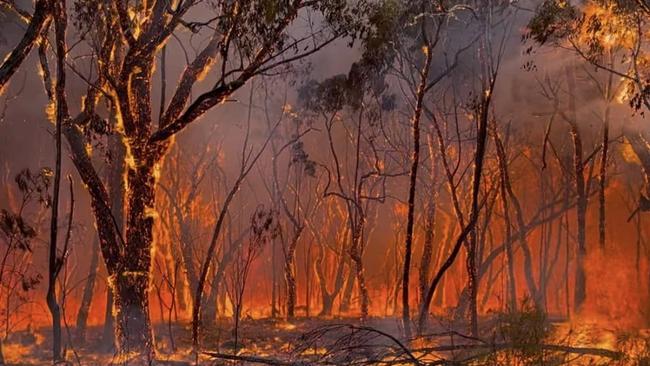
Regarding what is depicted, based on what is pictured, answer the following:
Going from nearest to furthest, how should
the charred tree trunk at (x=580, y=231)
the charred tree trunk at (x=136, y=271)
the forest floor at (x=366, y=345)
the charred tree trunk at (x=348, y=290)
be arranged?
the forest floor at (x=366, y=345)
the charred tree trunk at (x=136, y=271)
the charred tree trunk at (x=580, y=231)
the charred tree trunk at (x=348, y=290)

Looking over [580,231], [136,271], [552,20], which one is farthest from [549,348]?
[580,231]

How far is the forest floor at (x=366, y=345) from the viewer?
7.18 m

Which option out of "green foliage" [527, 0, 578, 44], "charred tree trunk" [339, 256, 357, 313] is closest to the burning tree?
"green foliage" [527, 0, 578, 44]

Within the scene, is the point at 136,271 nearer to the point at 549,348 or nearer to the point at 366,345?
the point at 366,345

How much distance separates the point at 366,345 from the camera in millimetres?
6766

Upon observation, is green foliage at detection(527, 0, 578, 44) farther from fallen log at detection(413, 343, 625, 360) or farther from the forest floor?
fallen log at detection(413, 343, 625, 360)

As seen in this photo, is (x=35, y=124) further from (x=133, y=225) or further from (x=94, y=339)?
(x=133, y=225)

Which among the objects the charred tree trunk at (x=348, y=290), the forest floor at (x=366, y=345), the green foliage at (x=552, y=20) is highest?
the green foliage at (x=552, y=20)

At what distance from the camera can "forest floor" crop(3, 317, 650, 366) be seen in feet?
23.6

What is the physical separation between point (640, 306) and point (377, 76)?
7556 mm

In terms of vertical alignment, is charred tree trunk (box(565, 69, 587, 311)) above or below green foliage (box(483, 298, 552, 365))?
above

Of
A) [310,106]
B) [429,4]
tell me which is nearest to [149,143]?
[429,4]

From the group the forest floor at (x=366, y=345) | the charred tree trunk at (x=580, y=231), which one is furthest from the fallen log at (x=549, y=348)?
the charred tree trunk at (x=580, y=231)

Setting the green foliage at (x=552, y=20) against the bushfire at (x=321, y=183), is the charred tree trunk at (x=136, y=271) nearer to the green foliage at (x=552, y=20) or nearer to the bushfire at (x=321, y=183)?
the bushfire at (x=321, y=183)
